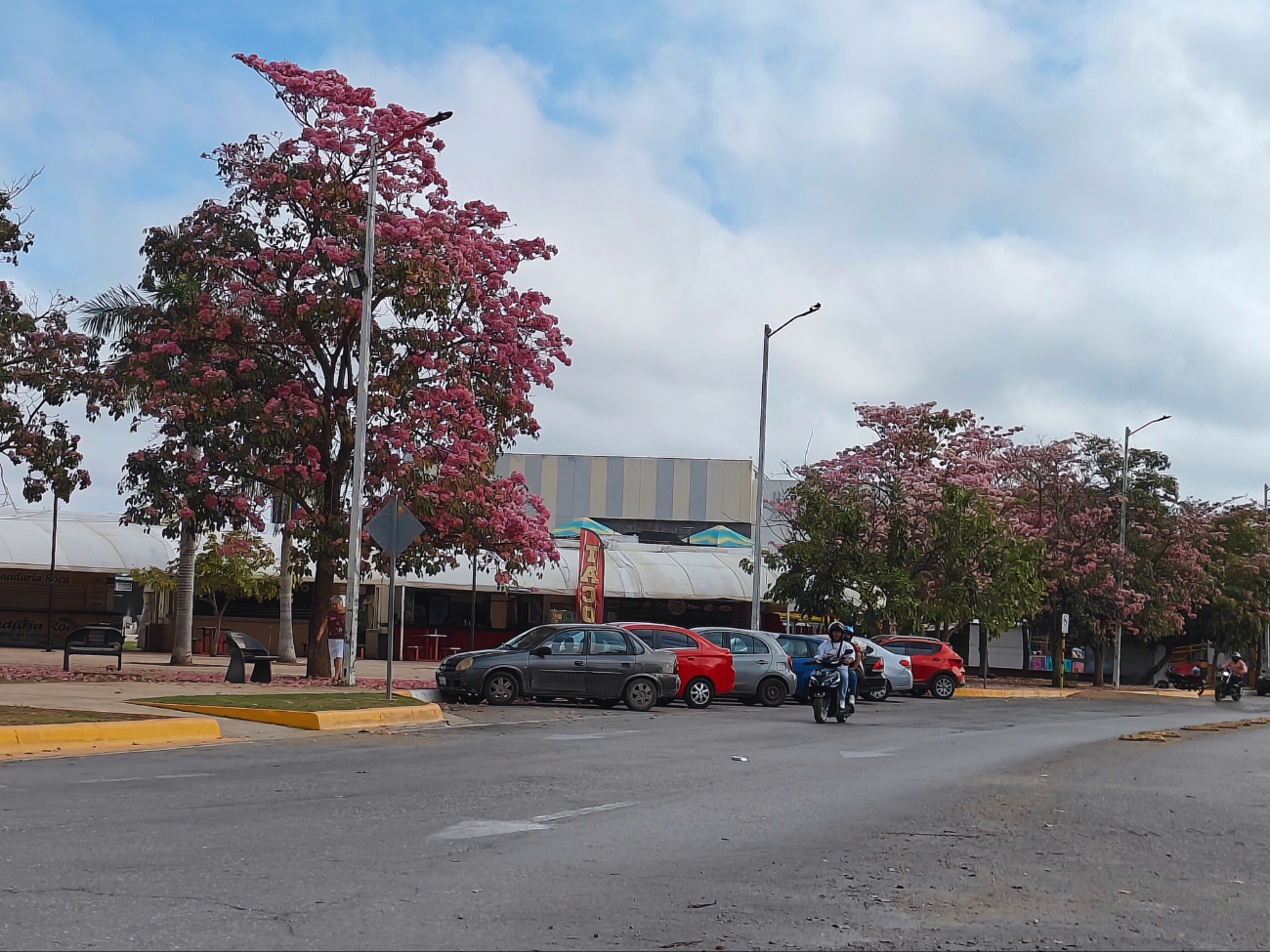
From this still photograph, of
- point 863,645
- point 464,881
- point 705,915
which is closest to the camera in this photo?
point 705,915

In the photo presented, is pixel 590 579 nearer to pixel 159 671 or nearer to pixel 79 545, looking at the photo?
pixel 159 671

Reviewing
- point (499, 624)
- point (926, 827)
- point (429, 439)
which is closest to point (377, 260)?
point (429, 439)

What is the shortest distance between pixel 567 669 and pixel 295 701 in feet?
17.7

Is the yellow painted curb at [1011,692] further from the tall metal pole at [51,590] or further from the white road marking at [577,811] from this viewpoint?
the white road marking at [577,811]

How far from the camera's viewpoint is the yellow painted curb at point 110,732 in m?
14.0

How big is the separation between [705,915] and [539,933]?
3.03 feet

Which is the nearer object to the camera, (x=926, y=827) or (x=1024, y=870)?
(x=1024, y=870)

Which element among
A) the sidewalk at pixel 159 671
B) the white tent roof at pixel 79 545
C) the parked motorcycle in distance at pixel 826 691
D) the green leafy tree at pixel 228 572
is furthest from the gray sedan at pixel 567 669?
the white tent roof at pixel 79 545

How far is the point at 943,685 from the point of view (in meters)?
38.0

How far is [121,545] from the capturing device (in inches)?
1791

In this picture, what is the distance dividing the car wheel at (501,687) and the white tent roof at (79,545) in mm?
24010

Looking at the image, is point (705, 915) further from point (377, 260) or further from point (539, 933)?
point (377, 260)

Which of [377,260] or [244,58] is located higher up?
[244,58]

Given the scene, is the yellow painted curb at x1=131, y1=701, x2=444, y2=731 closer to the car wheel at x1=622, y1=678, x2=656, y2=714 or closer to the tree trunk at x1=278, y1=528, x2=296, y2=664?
the car wheel at x1=622, y1=678, x2=656, y2=714
